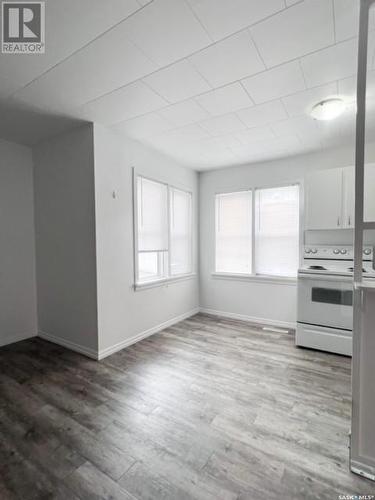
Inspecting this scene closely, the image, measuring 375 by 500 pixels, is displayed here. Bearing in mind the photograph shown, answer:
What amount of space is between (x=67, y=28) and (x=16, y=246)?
287 cm

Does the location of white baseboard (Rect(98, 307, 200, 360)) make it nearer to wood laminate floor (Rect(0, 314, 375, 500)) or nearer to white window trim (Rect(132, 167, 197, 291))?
wood laminate floor (Rect(0, 314, 375, 500))

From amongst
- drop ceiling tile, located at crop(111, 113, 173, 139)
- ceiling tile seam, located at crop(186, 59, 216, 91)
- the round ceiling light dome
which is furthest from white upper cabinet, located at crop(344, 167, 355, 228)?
drop ceiling tile, located at crop(111, 113, 173, 139)

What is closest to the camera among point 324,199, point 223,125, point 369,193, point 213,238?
point 223,125

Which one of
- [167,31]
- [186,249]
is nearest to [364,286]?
[167,31]

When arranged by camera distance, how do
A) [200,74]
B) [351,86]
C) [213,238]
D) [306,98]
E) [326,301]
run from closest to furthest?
[200,74] → [351,86] → [306,98] → [326,301] → [213,238]

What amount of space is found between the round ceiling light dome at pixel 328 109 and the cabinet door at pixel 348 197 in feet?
3.07

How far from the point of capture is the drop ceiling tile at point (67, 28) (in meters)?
1.37

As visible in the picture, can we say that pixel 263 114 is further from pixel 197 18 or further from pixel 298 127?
pixel 197 18

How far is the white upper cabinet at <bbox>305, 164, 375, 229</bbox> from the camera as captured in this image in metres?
3.10

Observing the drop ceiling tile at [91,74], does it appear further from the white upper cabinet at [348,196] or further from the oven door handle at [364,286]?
the white upper cabinet at [348,196]

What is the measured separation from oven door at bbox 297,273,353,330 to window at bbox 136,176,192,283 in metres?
1.97

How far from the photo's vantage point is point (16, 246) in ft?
11.2

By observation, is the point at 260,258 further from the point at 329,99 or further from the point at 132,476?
the point at 132,476

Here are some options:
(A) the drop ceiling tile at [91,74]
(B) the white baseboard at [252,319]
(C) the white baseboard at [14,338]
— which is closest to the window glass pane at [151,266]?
(B) the white baseboard at [252,319]
